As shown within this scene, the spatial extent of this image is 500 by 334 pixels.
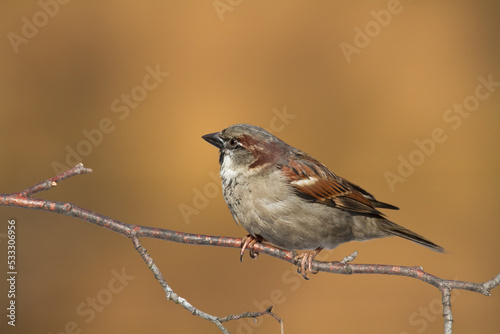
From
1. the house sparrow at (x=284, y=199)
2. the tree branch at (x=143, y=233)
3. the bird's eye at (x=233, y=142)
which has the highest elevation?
the bird's eye at (x=233, y=142)

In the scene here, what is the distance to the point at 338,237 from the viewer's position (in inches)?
88.4

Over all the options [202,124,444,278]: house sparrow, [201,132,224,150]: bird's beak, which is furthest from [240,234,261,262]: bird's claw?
[201,132,224,150]: bird's beak

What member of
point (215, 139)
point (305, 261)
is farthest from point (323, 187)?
point (215, 139)

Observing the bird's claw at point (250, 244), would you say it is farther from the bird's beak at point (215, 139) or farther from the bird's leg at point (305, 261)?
the bird's beak at point (215, 139)

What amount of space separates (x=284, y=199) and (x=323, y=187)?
232 millimetres

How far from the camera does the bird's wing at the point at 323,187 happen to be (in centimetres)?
220

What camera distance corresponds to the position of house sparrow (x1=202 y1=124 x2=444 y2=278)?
2.08 metres

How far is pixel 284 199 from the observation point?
2123mm

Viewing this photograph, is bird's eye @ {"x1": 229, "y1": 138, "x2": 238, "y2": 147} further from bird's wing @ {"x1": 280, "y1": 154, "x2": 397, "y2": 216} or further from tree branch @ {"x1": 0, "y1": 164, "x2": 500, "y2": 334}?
tree branch @ {"x1": 0, "y1": 164, "x2": 500, "y2": 334}

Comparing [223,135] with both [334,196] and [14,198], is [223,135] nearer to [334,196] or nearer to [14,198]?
[334,196]

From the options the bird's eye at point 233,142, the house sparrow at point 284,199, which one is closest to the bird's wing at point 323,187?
the house sparrow at point 284,199

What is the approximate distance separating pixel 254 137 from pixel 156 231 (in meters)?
0.60

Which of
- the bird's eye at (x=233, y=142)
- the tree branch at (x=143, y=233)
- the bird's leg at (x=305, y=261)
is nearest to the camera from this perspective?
the tree branch at (x=143, y=233)

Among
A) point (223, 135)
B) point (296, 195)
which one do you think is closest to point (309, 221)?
point (296, 195)
